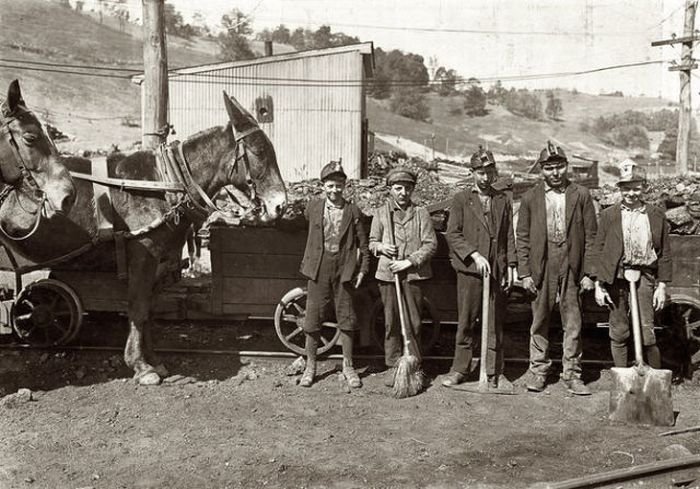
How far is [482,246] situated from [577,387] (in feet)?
5.00

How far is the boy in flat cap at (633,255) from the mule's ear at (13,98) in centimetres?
484

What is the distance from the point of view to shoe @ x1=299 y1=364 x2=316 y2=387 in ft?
20.6

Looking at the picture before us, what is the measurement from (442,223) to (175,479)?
3.96m

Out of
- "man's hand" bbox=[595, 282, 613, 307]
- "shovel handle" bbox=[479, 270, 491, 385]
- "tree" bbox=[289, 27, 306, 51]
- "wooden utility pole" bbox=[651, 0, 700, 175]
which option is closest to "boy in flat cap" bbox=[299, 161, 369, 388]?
"shovel handle" bbox=[479, 270, 491, 385]

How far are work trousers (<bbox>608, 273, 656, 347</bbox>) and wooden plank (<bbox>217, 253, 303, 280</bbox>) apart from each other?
2.93 meters

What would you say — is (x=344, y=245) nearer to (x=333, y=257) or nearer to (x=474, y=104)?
(x=333, y=257)

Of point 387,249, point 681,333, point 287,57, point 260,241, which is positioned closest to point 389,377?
point 387,249

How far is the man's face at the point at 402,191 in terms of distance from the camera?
20.3 ft

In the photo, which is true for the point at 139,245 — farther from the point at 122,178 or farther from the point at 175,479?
the point at 175,479

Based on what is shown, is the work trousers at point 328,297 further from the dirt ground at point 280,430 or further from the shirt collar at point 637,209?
the shirt collar at point 637,209

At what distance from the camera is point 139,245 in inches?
239

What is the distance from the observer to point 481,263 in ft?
20.0

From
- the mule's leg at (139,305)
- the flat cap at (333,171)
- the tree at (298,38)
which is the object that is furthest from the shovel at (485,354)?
the tree at (298,38)

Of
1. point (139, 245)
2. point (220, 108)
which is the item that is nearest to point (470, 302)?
point (139, 245)
